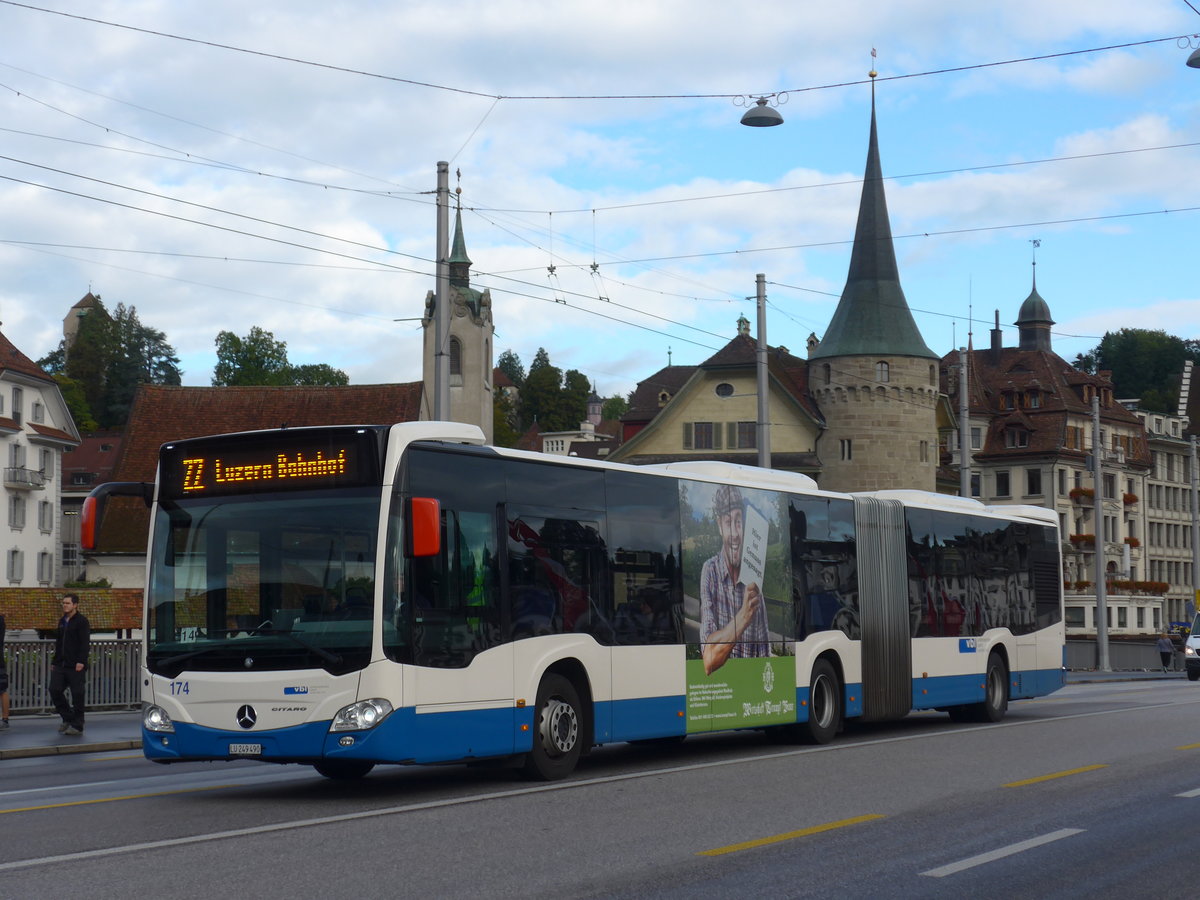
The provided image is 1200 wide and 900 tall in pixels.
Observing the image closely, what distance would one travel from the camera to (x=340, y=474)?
41.5 feet

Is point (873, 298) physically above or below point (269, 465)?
above

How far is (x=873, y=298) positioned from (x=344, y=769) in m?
66.6

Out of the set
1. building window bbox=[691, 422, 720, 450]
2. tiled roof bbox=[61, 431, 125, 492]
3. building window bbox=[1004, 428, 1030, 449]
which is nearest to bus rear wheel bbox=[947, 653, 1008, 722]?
building window bbox=[691, 422, 720, 450]

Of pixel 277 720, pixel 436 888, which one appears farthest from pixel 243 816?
pixel 436 888

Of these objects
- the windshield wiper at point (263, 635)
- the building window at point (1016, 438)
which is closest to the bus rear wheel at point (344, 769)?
the windshield wiper at point (263, 635)

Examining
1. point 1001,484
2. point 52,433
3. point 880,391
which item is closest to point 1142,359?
point 1001,484

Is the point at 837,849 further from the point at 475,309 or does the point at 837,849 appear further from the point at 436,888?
the point at 475,309

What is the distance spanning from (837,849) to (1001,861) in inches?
37.9

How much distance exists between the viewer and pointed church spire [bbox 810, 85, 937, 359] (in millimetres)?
75750

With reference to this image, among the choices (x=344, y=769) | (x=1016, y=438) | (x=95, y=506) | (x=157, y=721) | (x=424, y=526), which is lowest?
(x=344, y=769)

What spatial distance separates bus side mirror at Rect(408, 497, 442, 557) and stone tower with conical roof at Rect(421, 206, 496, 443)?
73686 millimetres

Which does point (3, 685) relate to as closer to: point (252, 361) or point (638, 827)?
point (638, 827)

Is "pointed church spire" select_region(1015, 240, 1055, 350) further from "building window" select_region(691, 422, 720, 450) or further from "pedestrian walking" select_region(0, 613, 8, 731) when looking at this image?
"pedestrian walking" select_region(0, 613, 8, 731)

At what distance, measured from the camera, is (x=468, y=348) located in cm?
8969
